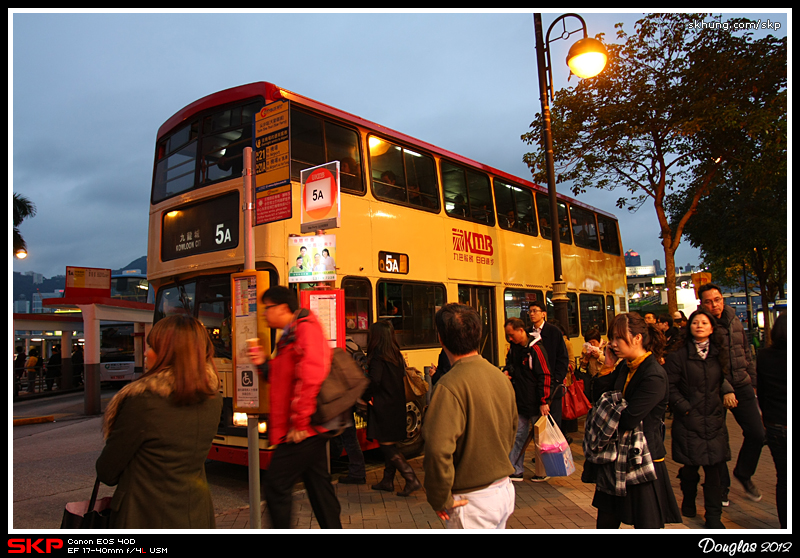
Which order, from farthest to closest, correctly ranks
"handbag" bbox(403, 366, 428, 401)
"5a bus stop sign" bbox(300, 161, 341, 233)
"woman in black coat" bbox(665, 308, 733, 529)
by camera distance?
"handbag" bbox(403, 366, 428, 401), "5a bus stop sign" bbox(300, 161, 341, 233), "woman in black coat" bbox(665, 308, 733, 529)

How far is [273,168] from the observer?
4.93 meters

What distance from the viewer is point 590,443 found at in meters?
3.62

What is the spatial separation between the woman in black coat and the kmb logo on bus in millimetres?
4539

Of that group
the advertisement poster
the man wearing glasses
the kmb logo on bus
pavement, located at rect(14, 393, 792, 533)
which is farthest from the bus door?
the man wearing glasses

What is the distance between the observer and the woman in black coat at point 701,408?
14.6ft

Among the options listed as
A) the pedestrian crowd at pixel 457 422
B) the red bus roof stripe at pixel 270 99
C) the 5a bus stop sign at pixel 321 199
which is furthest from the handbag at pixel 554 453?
the red bus roof stripe at pixel 270 99

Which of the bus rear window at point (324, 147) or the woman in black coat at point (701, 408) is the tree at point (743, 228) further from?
the woman in black coat at point (701, 408)

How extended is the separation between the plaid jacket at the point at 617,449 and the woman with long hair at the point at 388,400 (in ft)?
7.78

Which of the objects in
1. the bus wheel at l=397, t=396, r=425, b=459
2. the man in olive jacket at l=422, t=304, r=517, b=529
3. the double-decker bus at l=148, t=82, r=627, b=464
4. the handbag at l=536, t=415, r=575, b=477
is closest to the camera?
the man in olive jacket at l=422, t=304, r=517, b=529

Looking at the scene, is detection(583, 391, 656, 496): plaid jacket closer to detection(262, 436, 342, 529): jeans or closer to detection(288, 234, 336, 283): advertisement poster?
detection(262, 436, 342, 529): jeans

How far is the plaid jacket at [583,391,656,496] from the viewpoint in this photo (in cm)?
349

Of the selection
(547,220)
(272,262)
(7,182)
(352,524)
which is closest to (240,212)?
(272,262)

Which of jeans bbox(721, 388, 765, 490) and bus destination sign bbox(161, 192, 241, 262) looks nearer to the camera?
jeans bbox(721, 388, 765, 490)

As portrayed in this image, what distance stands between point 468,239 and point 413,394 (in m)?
3.80
